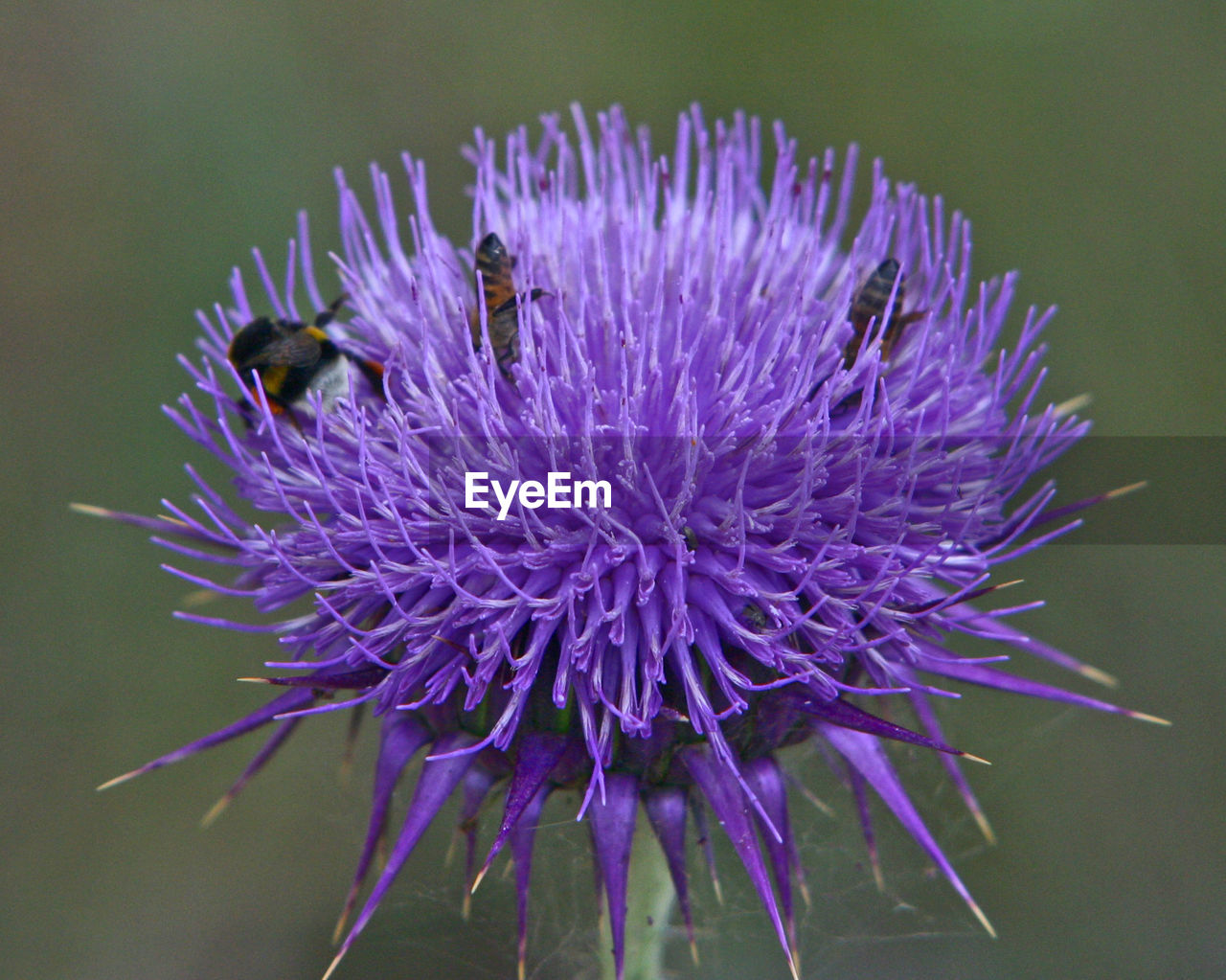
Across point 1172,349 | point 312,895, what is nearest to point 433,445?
point 312,895

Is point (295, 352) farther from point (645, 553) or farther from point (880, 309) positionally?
point (880, 309)

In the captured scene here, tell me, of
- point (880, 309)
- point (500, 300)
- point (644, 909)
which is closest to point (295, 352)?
point (500, 300)

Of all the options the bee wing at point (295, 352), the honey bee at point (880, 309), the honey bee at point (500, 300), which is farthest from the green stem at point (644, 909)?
the bee wing at point (295, 352)

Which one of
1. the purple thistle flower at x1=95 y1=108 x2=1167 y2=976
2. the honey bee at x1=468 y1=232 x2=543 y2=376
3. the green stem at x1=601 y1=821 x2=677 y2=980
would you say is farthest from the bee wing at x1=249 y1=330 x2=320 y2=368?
the green stem at x1=601 y1=821 x2=677 y2=980

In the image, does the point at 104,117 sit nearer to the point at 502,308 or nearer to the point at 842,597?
the point at 502,308

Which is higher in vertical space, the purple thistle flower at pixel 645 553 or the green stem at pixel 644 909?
the purple thistle flower at pixel 645 553

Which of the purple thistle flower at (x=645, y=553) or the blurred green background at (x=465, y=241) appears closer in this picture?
the purple thistle flower at (x=645, y=553)

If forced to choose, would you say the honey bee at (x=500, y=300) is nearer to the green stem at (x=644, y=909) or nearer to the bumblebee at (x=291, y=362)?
the bumblebee at (x=291, y=362)
